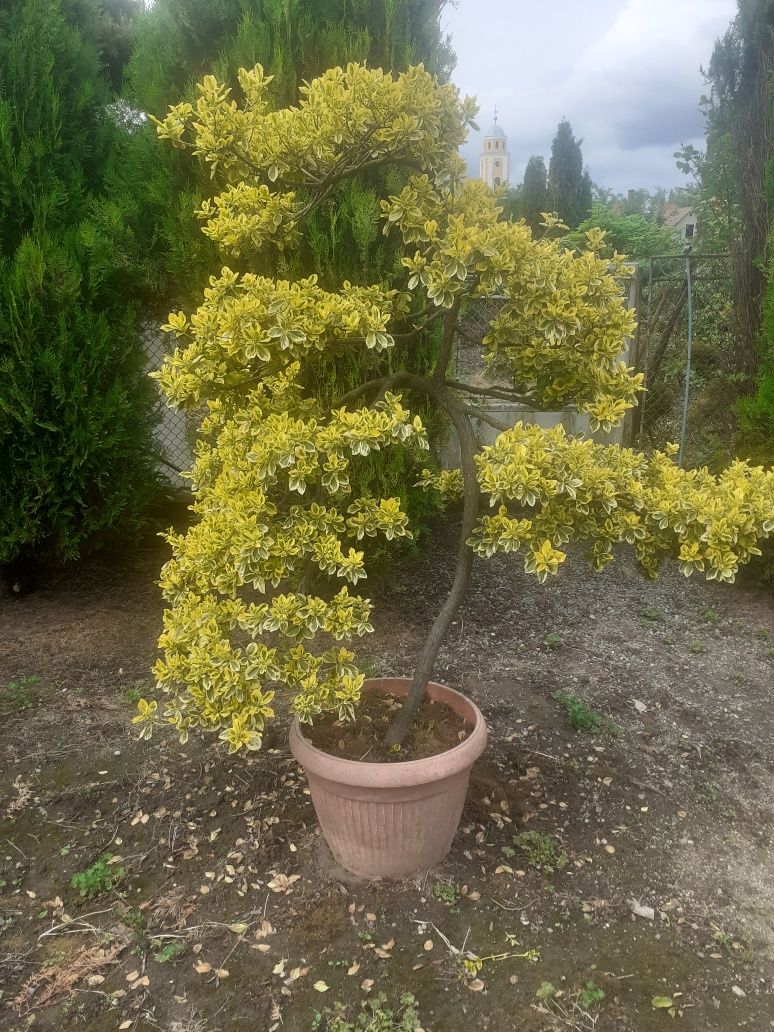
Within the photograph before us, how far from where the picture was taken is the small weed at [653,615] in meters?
4.84

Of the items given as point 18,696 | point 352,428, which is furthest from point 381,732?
point 18,696

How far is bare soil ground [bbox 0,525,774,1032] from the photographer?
2135mm

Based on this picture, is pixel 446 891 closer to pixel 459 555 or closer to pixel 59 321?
pixel 459 555

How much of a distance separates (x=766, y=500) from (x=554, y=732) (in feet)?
5.05

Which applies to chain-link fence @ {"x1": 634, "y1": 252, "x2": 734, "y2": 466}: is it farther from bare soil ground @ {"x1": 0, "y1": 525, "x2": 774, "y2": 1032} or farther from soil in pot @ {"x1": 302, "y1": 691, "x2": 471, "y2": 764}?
soil in pot @ {"x1": 302, "y1": 691, "x2": 471, "y2": 764}

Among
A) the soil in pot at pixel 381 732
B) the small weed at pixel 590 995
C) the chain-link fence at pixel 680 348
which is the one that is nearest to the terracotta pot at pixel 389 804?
the soil in pot at pixel 381 732

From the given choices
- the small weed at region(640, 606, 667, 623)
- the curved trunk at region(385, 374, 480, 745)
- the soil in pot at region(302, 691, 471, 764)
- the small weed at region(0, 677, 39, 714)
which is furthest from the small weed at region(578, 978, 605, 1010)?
the small weed at region(640, 606, 667, 623)

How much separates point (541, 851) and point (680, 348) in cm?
606

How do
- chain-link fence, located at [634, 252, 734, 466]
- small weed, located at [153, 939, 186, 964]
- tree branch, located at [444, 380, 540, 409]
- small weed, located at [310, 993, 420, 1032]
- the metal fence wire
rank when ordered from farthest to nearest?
1. chain-link fence, located at [634, 252, 734, 466]
2. the metal fence wire
3. tree branch, located at [444, 380, 540, 409]
4. small weed, located at [153, 939, 186, 964]
5. small weed, located at [310, 993, 420, 1032]

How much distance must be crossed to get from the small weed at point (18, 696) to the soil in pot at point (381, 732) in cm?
169

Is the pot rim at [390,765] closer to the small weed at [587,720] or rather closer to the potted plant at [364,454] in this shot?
the potted plant at [364,454]

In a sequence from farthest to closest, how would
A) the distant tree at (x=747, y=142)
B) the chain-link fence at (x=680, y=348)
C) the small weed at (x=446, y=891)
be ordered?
the chain-link fence at (x=680, y=348)
the distant tree at (x=747, y=142)
the small weed at (x=446, y=891)

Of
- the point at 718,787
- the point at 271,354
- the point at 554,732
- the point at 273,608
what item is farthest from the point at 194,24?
the point at 718,787

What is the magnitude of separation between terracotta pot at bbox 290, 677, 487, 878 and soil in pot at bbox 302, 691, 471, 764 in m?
0.11
